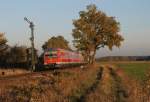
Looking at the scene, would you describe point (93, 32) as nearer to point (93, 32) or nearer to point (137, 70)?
point (93, 32)

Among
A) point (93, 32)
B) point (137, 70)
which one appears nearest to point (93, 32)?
point (93, 32)

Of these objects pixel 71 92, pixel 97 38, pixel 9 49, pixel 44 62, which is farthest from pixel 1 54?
pixel 71 92

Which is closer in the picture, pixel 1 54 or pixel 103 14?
pixel 1 54

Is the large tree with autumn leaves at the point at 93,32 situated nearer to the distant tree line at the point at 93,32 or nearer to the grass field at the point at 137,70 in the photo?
the distant tree line at the point at 93,32

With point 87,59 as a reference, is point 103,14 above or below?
above

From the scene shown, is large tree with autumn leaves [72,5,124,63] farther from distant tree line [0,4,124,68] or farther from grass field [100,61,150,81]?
grass field [100,61,150,81]

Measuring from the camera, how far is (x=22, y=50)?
76.4 metres

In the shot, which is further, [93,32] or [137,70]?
[93,32]

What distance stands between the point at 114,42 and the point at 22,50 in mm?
31792

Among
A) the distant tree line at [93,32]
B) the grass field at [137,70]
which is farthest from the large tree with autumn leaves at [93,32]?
the grass field at [137,70]

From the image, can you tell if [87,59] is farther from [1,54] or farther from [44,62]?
[44,62]

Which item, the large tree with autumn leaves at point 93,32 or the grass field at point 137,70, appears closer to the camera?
the grass field at point 137,70

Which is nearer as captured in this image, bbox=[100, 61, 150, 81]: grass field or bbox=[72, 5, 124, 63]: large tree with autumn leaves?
bbox=[100, 61, 150, 81]: grass field

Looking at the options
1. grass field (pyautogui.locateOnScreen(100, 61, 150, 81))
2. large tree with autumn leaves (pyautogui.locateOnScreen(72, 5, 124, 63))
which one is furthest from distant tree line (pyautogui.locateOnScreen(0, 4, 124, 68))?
grass field (pyautogui.locateOnScreen(100, 61, 150, 81))
